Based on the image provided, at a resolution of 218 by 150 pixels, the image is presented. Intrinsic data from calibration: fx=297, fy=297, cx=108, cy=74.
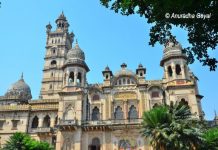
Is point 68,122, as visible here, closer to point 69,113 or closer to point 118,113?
point 69,113

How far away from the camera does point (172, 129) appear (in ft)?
85.4

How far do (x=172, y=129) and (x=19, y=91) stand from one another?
35.8m

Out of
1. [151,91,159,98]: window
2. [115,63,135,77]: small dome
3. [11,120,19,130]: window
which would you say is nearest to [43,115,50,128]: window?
[11,120,19,130]: window

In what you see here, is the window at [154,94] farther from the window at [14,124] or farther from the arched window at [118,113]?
the window at [14,124]

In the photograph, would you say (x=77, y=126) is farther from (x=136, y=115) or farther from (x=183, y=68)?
(x=183, y=68)

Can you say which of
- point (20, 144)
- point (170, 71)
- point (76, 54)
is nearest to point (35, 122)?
point (76, 54)

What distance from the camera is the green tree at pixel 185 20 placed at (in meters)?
8.77

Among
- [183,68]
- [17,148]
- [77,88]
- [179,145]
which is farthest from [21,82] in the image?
[179,145]

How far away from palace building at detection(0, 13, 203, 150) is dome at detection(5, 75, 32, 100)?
9.07m

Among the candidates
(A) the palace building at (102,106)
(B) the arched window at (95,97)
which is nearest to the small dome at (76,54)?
(A) the palace building at (102,106)

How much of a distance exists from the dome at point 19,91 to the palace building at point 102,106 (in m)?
9.07

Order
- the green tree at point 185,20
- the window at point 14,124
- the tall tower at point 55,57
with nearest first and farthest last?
the green tree at point 185,20 → the window at point 14,124 → the tall tower at point 55,57

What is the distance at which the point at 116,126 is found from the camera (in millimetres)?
37281

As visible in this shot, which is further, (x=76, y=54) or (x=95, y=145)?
(x=76, y=54)
